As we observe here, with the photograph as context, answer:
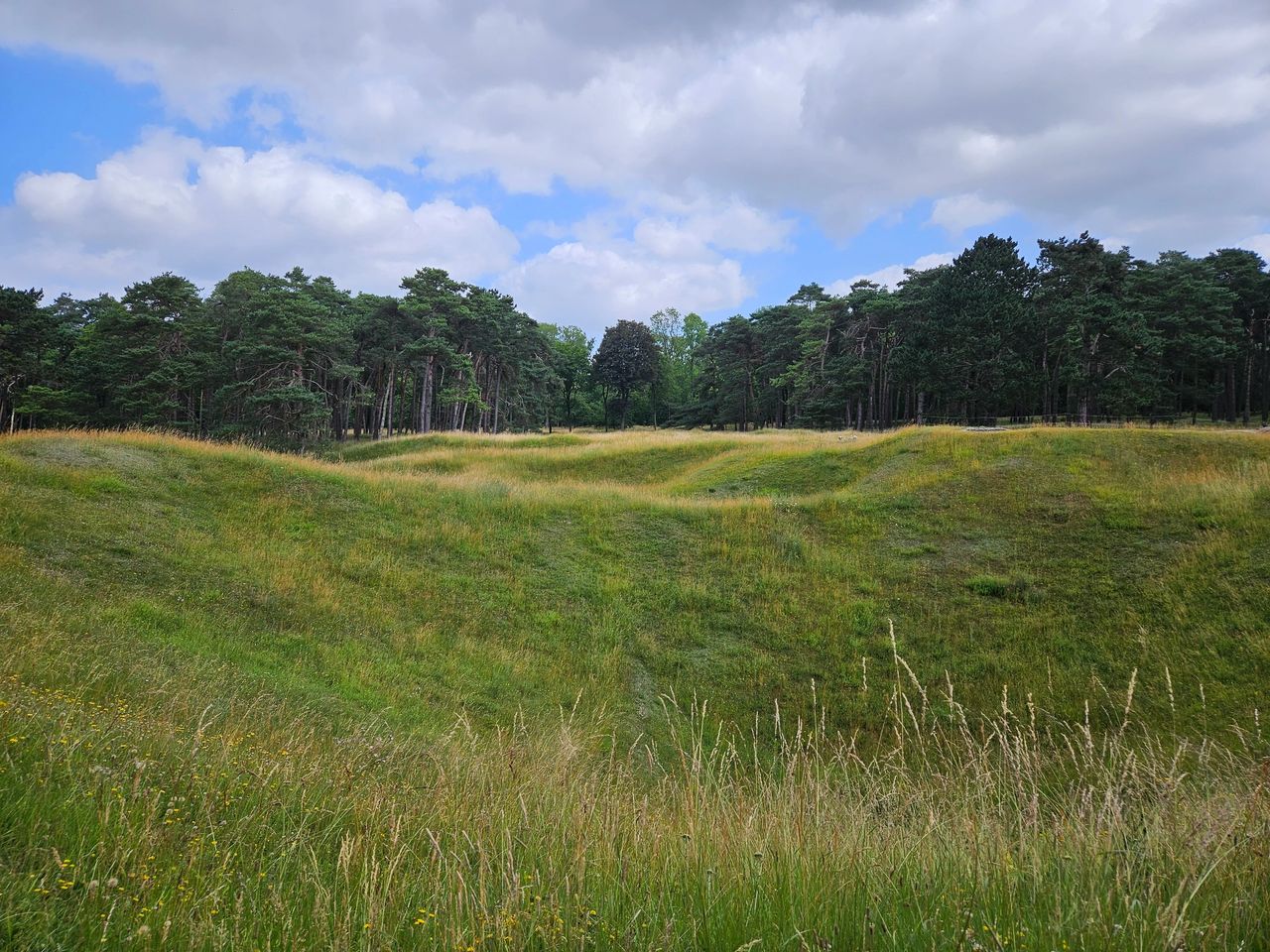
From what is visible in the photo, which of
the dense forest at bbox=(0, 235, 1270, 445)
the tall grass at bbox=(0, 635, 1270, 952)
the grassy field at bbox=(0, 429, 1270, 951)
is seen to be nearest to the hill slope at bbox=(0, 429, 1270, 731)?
the grassy field at bbox=(0, 429, 1270, 951)

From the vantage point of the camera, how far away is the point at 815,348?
59.6 m

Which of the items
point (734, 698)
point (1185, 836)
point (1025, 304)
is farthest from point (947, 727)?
point (1025, 304)

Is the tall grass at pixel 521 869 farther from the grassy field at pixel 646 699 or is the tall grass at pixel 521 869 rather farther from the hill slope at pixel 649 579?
the hill slope at pixel 649 579

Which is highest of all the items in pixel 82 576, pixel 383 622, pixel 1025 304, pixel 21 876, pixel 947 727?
pixel 1025 304

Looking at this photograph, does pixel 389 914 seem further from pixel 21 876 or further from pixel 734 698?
pixel 734 698

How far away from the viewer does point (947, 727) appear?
1007 centimetres

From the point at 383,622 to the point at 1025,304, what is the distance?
5129 centimetres

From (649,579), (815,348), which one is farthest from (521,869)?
(815,348)

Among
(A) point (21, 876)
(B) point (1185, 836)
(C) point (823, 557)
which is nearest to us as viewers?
(A) point (21, 876)

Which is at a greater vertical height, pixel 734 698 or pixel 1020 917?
pixel 1020 917

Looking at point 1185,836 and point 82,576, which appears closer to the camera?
point 1185,836

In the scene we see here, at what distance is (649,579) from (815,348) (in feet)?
163

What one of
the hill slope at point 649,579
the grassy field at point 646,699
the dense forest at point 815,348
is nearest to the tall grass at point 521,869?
the grassy field at point 646,699

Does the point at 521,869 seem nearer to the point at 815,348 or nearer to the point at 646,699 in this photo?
the point at 646,699
